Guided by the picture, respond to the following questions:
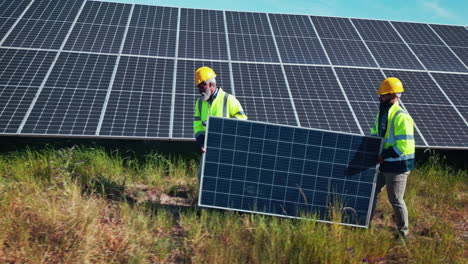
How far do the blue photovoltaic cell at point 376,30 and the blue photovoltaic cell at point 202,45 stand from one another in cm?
454

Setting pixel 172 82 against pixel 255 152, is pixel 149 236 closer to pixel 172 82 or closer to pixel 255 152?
pixel 255 152

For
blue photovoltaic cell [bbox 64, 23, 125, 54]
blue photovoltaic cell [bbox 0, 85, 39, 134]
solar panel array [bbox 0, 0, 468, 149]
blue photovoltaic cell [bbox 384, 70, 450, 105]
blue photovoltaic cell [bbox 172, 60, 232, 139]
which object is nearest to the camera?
blue photovoltaic cell [bbox 0, 85, 39, 134]

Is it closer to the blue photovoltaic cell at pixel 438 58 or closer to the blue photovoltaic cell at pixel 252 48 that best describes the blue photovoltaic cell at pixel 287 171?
the blue photovoltaic cell at pixel 252 48

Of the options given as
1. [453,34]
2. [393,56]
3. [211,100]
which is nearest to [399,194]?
[211,100]

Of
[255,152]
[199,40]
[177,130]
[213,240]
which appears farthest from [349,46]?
[213,240]

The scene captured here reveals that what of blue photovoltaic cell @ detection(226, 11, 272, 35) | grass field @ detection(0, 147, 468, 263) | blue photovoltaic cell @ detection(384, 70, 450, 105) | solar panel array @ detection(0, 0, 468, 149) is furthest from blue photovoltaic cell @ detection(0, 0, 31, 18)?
blue photovoltaic cell @ detection(384, 70, 450, 105)

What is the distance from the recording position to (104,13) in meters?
10.8

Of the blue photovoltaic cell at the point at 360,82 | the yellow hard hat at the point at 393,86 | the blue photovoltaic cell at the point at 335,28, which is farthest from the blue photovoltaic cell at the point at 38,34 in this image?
the yellow hard hat at the point at 393,86

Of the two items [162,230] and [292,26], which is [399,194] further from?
[292,26]

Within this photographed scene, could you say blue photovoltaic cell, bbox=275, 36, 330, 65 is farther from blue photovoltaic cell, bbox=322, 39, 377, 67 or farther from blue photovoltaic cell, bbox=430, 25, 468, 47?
blue photovoltaic cell, bbox=430, 25, 468, 47

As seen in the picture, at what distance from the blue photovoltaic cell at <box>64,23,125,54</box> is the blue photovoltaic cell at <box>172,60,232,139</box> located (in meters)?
1.93

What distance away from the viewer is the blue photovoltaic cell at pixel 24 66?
7668 millimetres

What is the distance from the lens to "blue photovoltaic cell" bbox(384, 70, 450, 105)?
8.54 m

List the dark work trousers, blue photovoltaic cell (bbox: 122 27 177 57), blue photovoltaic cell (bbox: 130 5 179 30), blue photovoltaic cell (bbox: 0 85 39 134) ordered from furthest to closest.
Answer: blue photovoltaic cell (bbox: 130 5 179 30) → blue photovoltaic cell (bbox: 122 27 177 57) → blue photovoltaic cell (bbox: 0 85 39 134) → the dark work trousers
